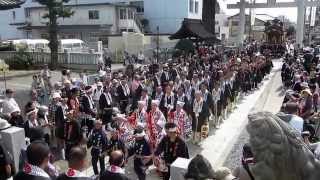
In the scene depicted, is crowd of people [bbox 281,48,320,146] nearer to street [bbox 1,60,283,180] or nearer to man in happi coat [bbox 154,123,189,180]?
street [bbox 1,60,283,180]

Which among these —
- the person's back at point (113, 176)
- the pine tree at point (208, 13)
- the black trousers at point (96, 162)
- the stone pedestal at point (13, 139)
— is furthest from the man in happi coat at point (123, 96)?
the pine tree at point (208, 13)

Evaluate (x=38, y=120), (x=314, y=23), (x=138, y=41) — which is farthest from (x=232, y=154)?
(x=314, y=23)

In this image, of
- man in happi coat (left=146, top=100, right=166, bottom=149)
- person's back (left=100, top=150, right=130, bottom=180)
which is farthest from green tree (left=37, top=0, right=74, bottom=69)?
person's back (left=100, top=150, right=130, bottom=180)

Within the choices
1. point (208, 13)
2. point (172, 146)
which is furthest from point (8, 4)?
point (208, 13)

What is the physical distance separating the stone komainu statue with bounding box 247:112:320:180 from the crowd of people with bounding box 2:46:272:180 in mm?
3047

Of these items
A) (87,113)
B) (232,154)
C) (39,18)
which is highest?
(39,18)

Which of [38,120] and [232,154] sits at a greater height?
[38,120]

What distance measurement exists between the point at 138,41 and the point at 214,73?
21192 millimetres

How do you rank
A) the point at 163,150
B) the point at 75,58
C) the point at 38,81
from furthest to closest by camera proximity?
the point at 75,58 → the point at 38,81 → the point at 163,150

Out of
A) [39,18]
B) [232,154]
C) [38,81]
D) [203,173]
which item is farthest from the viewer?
[39,18]

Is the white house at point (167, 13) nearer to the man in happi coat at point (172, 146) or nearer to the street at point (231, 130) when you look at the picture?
the street at point (231, 130)

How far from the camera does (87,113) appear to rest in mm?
11039

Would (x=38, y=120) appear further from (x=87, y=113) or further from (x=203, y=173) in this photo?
(x=203, y=173)

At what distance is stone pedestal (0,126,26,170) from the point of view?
7.93 meters
